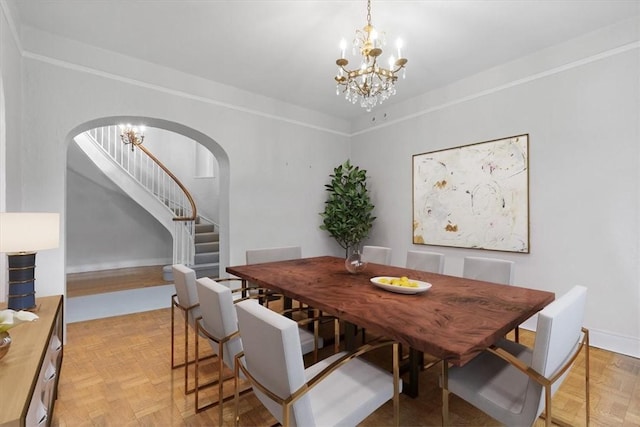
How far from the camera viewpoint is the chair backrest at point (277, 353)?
110cm

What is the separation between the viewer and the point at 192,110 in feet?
12.2

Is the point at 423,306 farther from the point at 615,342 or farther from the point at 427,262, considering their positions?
the point at 615,342

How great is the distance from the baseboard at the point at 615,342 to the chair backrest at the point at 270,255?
2411 mm

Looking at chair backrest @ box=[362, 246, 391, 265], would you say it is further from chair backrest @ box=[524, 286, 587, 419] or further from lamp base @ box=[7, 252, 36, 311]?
lamp base @ box=[7, 252, 36, 311]

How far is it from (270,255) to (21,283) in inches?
78.5

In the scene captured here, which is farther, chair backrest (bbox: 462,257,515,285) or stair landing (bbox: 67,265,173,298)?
stair landing (bbox: 67,265,173,298)

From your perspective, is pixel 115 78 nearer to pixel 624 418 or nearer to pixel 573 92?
pixel 573 92

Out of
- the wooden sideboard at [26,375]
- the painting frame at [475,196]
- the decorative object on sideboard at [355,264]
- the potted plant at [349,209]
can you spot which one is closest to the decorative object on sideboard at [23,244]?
the wooden sideboard at [26,375]

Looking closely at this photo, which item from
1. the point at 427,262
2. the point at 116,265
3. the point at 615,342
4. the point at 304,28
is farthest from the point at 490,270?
the point at 116,265

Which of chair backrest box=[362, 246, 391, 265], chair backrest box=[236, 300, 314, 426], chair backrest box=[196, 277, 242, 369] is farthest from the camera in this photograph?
chair backrest box=[362, 246, 391, 265]

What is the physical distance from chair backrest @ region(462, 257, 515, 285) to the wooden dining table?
43cm

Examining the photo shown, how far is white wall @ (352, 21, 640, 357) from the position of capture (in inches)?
103

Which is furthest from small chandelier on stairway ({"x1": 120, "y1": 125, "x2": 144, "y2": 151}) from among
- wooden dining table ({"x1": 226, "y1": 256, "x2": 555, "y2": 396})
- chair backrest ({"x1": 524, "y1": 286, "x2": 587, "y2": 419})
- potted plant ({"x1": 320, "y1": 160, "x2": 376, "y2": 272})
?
chair backrest ({"x1": 524, "y1": 286, "x2": 587, "y2": 419})

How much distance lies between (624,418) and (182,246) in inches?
227
